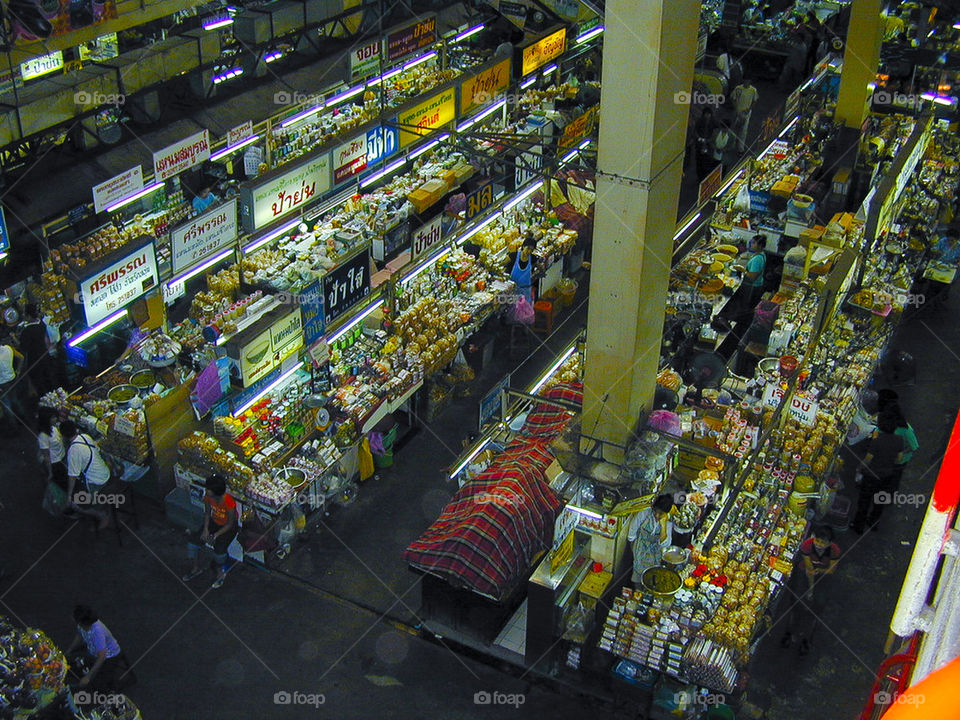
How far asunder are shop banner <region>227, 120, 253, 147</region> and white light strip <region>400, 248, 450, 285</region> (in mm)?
2999

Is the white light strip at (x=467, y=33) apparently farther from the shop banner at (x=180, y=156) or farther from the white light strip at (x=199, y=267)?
the white light strip at (x=199, y=267)

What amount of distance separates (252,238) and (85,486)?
3.21m

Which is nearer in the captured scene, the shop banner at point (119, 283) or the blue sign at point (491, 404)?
the blue sign at point (491, 404)

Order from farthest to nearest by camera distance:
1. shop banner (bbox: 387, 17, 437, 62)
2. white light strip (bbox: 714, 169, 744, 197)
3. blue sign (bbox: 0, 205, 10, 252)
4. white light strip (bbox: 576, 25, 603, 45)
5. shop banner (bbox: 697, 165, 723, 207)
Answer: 1. white light strip (bbox: 576, 25, 603, 45)
2. shop banner (bbox: 387, 17, 437, 62)
3. white light strip (bbox: 714, 169, 744, 197)
4. shop banner (bbox: 697, 165, 723, 207)
5. blue sign (bbox: 0, 205, 10, 252)

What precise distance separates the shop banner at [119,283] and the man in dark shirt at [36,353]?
1769 mm

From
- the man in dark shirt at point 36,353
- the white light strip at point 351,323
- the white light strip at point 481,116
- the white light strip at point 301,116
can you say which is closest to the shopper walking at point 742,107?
the white light strip at point 481,116

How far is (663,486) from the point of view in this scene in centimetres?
1007

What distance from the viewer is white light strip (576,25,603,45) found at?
Answer: 19.5m

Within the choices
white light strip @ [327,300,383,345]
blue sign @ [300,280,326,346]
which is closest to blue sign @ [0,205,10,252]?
blue sign @ [300,280,326,346]

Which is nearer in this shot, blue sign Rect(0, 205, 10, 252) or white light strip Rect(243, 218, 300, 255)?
blue sign Rect(0, 205, 10, 252)

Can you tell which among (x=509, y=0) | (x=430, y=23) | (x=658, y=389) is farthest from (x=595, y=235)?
(x=509, y=0)

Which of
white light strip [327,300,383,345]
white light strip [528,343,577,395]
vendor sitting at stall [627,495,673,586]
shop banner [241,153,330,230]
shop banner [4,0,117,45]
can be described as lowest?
vendor sitting at stall [627,495,673,586]

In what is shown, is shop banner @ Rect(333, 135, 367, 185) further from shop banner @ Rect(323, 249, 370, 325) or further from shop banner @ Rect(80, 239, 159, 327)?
shop banner @ Rect(80, 239, 159, 327)

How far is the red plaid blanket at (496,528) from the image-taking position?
31.5 ft
